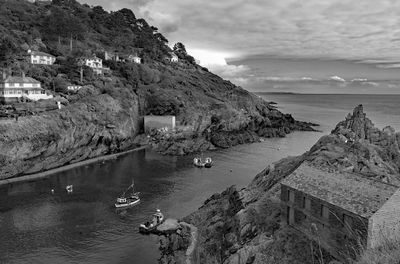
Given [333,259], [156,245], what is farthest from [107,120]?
[333,259]

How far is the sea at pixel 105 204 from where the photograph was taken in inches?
1510

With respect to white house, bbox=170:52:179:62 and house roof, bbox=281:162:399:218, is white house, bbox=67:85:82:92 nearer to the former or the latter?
white house, bbox=170:52:179:62

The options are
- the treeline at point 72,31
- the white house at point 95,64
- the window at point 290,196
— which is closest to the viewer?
the window at point 290,196

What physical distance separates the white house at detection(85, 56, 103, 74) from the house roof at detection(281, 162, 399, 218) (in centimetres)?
8838

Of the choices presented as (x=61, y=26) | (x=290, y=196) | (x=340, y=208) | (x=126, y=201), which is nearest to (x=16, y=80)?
(x=126, y=201)

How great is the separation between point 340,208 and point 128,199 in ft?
116

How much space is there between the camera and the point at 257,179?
139ft

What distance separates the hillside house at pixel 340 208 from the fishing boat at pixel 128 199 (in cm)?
2774

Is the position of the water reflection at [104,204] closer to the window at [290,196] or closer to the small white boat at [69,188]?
the small white boat at [69,188]

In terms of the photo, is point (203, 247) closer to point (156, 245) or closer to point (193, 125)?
point (156, 245)

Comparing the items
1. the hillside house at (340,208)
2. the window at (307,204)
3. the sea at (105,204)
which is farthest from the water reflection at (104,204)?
the window at (307,204)

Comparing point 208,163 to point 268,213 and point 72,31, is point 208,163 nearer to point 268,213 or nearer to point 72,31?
point 268,213

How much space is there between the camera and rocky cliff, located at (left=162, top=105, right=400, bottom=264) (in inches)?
1037

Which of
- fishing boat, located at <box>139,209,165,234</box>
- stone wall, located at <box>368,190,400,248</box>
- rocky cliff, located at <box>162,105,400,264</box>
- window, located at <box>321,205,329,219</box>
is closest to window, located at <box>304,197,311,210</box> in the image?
window, located at <box>321,205,329,219</box>
